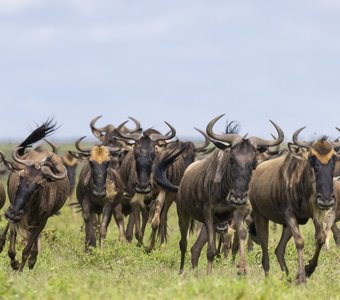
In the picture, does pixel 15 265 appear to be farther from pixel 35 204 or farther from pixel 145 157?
pixel 145 157

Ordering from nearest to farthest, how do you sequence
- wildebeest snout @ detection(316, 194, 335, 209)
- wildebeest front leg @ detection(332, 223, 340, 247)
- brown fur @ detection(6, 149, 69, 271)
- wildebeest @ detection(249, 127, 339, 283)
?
wildebeest snout @ detection(316, 194, 335, 209) < wildebeest @ detection(249, 127, 339, 283) < brown fur @ detection(6, 149, 69, 271) < wildebeest front leg @ detection(332, 223, 340, 247)

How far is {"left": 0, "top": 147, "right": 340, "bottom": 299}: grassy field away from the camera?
351 inches

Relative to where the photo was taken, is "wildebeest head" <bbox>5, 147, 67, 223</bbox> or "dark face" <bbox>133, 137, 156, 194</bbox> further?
"dark face" <bbox>133, 137, 156, 194</bbox>

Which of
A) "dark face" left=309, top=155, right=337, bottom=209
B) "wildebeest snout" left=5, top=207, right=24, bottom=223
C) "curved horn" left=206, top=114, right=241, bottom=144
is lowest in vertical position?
"wildebeest snout" left=5, top=207, right=24, bottom=223

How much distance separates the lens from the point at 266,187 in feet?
42.4

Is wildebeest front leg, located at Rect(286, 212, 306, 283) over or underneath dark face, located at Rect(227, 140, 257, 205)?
underneath

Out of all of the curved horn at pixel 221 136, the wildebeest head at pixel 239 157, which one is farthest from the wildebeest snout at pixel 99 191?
the curved horn at pixel 221 136

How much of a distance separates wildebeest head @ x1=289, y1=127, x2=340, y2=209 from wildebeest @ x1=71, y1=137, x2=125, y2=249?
668 cm

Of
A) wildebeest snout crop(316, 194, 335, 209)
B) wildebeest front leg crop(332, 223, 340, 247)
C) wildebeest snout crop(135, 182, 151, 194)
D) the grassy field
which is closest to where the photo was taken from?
the grassy field

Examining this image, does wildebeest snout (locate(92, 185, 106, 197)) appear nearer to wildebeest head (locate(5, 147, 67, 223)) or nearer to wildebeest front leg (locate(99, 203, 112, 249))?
wildebeest front leg (locate(99, 203, 112, 249))

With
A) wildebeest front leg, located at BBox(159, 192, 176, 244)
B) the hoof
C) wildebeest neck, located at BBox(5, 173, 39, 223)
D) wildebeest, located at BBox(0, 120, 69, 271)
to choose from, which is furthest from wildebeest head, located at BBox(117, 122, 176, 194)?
wildebeest neck, located at BBox(5, 173, 39, 223)

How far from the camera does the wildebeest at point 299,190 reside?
11.7 metres

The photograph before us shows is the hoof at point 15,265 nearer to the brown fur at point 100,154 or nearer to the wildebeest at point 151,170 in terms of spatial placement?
the wildebeest at point 151,170

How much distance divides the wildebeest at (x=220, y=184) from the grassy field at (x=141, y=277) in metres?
0.67
